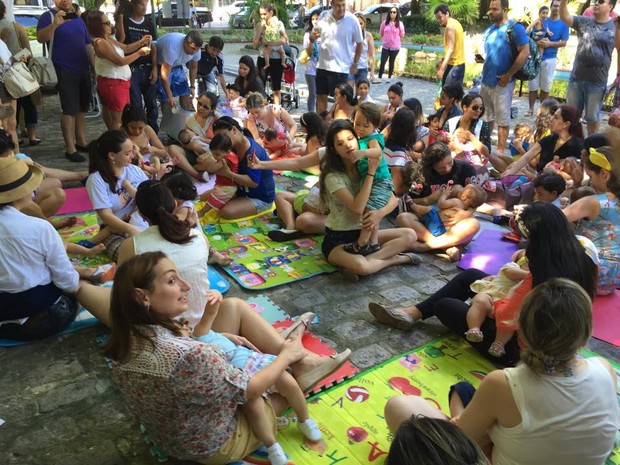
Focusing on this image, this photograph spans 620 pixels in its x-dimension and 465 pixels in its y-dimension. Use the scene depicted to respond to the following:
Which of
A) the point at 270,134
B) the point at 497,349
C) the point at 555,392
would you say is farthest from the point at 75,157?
the point at 555,392

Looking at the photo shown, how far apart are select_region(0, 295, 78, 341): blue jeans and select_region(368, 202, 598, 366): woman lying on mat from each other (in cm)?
189

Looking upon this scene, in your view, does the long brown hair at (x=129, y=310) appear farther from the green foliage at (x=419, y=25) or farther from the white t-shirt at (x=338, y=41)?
the green foliage at (x=419, y=25)

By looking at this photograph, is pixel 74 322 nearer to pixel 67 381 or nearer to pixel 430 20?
pixel 67 381

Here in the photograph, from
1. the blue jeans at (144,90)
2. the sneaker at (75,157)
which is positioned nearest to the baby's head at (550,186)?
the blue jeans at (144,90)

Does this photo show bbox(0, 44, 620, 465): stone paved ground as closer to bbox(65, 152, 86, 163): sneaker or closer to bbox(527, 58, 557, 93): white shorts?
bbox(65, 152, 86, 163): sneaker

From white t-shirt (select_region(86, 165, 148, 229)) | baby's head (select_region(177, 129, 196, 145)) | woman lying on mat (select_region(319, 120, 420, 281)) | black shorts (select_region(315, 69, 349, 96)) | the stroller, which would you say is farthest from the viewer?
the stroller

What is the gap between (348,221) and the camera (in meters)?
3.94

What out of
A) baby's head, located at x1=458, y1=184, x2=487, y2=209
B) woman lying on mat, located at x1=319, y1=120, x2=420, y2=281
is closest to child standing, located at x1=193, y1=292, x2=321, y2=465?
woman lying on mat, located at x1=319, y1=120, x2=420, y2=281

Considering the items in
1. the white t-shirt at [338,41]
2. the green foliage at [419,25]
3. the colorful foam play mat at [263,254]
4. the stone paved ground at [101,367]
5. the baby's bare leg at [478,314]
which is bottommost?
the stone paved ground at [101,367]

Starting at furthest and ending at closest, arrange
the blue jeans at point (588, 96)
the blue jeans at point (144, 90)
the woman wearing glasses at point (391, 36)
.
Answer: the woman wearing glasses at point (391, 36)
the blue jeans at point (144, 90)
the blue jeans at point (588, 96)

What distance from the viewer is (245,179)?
4766 millimetres

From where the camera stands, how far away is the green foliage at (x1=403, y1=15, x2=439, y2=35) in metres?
21.2

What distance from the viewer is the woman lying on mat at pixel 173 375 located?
1819mm

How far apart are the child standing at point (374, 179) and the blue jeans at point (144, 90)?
3.91 metres
